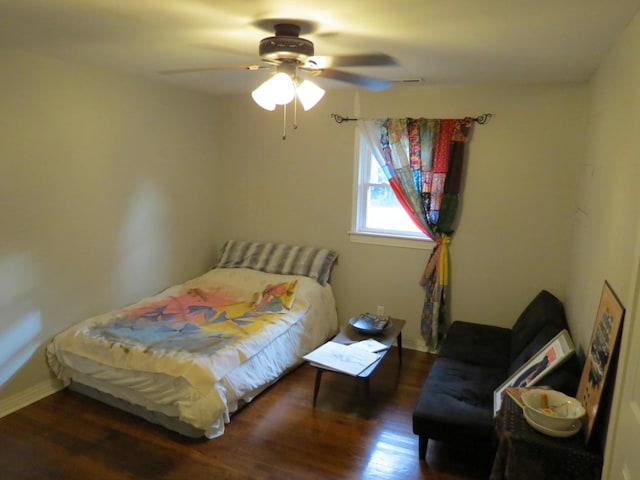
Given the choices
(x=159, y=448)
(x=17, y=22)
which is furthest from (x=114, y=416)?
(x=17, y=22)

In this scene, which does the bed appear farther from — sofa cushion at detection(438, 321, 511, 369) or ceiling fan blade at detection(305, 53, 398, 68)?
ceiling fan blade at detection(305, 53, 398, 68)

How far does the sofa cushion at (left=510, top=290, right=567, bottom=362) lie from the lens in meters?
2.91

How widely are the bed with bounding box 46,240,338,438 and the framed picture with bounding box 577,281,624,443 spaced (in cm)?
189

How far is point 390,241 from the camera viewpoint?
402 cm

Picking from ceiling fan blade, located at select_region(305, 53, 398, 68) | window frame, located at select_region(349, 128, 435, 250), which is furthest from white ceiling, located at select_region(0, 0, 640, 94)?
window frame, located at select_region(349, 128, 435, 250)

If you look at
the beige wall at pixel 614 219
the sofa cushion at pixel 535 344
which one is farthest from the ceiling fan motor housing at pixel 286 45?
the sofa cushion at pixel 535 344

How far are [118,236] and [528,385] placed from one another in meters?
3.07

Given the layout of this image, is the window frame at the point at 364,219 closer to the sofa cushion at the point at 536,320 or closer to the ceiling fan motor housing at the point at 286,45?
the sofa cushion at the point at 536,320

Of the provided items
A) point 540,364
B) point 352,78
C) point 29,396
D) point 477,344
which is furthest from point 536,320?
point 29,396

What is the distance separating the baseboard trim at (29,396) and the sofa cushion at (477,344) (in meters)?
2.73

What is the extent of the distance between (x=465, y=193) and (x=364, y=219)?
0.92 metres

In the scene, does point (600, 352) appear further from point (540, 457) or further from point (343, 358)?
point (343, 358)

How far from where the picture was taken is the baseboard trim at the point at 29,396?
2.93 m

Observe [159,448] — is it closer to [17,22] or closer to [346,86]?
[17,22]
